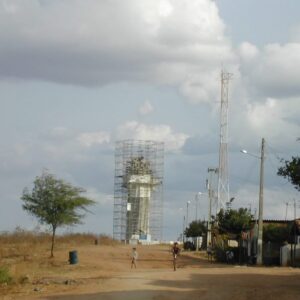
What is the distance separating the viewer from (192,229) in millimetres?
116125

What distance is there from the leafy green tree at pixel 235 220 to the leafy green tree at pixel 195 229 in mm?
32977

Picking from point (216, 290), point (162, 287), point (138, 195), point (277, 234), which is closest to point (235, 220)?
point (277, 234)

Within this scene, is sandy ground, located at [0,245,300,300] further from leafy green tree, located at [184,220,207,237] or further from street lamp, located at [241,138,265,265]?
leafy green tree, located at [184,220,207,237]

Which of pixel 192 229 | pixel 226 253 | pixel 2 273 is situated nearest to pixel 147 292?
pixel 2 273

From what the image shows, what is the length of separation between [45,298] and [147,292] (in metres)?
3.90

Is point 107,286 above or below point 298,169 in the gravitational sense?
below

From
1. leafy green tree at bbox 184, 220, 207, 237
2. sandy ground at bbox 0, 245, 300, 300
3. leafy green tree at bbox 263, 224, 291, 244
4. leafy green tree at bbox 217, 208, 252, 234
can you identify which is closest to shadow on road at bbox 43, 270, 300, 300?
sandy ground at bbox 0, 245, 300, 300

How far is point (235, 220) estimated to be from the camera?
74.6m

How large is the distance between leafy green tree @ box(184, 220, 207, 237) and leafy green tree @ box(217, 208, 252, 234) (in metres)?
33.0

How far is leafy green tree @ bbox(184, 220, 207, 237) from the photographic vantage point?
365 ft

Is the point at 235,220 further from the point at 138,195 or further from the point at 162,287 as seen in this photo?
the point at 138,195

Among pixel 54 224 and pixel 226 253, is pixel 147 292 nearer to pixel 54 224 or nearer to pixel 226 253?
pixel 226 253

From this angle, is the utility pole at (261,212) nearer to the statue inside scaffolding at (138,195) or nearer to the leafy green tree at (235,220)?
the leafy green tree at (235,220)

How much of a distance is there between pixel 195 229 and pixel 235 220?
40.1 metres
